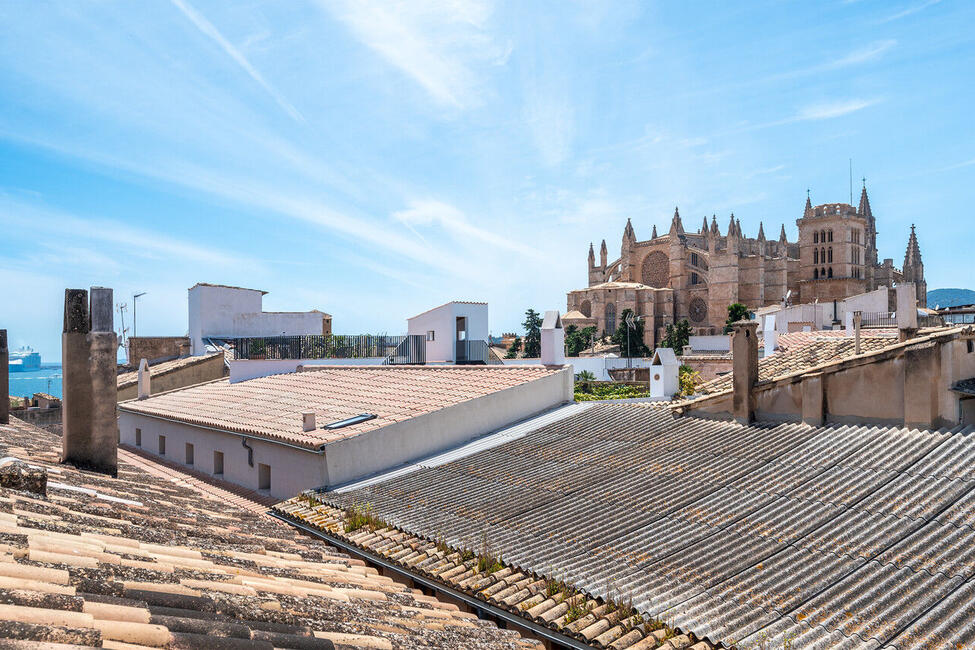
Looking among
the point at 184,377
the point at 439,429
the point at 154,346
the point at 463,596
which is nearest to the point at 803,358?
the point at 439,429

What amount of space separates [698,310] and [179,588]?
91.5m

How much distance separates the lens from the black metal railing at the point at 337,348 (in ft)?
71.7

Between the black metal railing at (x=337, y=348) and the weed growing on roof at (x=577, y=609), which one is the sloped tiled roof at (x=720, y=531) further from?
the black metal railing at (x=337, y=348)

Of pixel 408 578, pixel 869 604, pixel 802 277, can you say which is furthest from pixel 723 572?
pixel 802 277

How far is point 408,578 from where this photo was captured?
7.49m

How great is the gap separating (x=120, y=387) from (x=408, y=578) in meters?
18.5

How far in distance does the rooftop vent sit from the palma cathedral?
7293cm

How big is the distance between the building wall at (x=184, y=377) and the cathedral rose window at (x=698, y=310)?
248 ft

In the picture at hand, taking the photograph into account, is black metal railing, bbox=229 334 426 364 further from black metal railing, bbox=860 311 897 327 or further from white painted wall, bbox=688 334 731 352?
white painted wall, bbox=688 334 731 352

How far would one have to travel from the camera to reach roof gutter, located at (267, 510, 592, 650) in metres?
5.48

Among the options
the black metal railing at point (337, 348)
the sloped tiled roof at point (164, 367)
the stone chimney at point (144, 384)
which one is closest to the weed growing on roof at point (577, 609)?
the black metal railing at point (337, 348)

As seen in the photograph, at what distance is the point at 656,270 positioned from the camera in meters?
97.2

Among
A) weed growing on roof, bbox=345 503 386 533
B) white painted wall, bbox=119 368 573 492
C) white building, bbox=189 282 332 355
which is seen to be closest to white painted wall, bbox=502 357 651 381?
white building, bbox=189 282 332 355

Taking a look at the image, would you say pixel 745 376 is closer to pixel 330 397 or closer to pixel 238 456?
pixel 330 397
